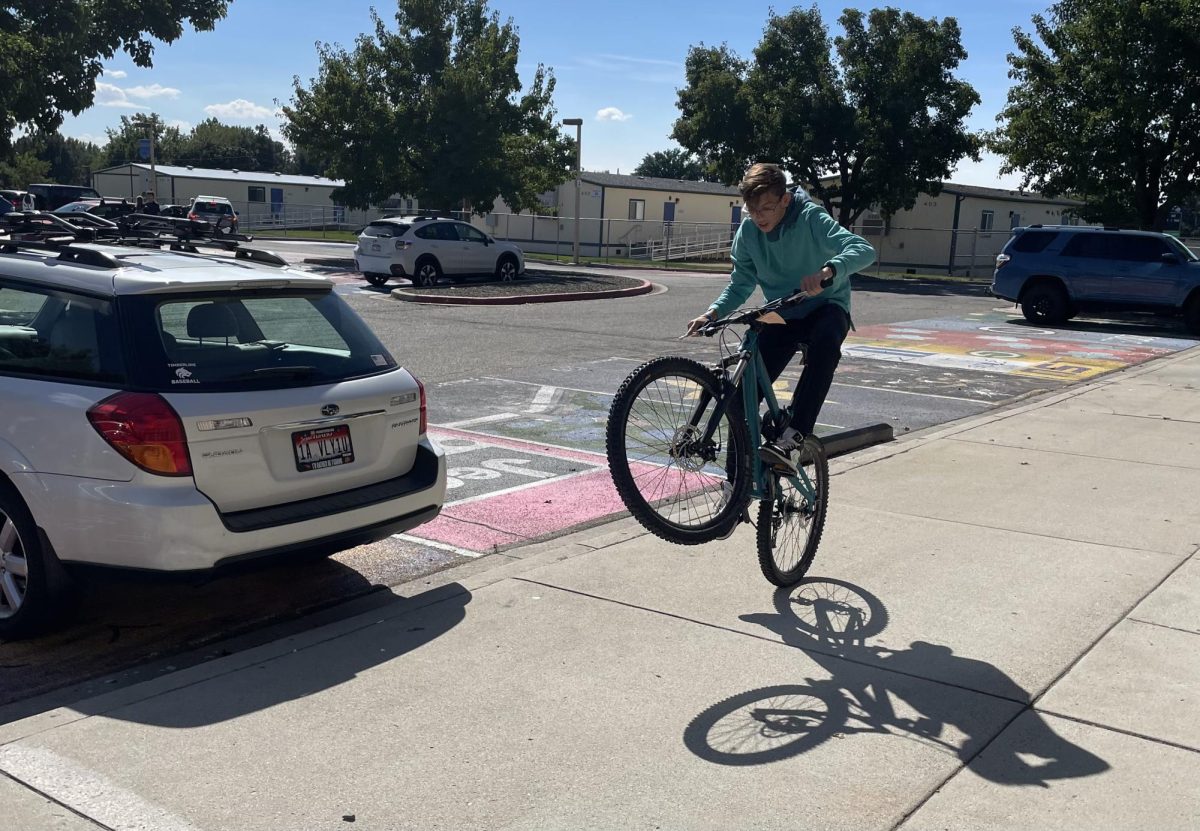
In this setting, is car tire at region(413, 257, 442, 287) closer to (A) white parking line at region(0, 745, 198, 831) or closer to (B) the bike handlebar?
(B) the bike handlebar

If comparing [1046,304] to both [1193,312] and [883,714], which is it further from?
[883,714]

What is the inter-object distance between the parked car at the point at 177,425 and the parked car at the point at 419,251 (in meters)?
20.4

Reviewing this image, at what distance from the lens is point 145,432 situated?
454 cm

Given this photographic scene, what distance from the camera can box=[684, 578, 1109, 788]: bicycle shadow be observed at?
3850mm

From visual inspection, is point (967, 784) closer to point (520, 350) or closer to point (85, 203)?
point (520, 350)

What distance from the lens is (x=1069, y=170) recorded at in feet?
95.7

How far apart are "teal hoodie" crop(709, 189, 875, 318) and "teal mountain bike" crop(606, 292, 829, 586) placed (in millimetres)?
245

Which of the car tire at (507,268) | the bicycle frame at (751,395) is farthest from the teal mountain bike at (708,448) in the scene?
the car tire at (507,268)

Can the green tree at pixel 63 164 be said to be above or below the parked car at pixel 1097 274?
above

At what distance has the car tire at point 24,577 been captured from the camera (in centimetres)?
473

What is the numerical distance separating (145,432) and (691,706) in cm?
235

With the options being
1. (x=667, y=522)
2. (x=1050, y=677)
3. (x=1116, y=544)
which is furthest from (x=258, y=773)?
(x=1116, y=544)

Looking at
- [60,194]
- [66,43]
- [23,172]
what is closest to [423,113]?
[66,43]

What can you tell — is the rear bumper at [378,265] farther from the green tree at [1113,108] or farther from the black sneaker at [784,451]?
the black sneaker at [784,451]
